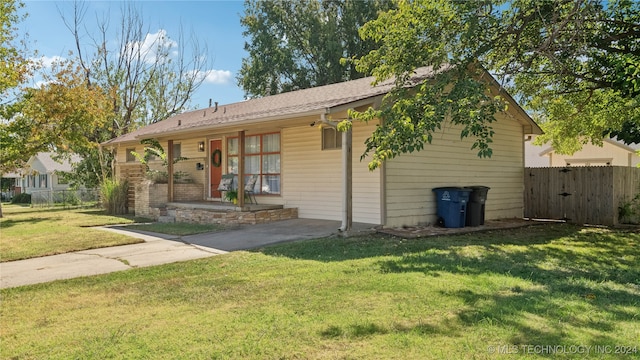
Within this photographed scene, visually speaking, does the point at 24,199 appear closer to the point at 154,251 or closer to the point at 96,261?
the point at 154,251

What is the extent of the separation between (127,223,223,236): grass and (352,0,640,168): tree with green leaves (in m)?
5.15

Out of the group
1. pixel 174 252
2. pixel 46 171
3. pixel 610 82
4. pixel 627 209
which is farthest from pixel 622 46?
pixel 46 171

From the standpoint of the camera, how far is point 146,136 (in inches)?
576

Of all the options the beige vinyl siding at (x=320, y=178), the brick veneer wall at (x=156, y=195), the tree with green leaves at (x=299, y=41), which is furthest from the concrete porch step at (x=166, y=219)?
the tree with green leaves at (x=299, y=41)

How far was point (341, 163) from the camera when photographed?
10711 millimetres

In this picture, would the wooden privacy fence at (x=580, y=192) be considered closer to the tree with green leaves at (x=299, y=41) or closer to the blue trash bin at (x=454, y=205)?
the blue trash bin at (x=454, y=205)

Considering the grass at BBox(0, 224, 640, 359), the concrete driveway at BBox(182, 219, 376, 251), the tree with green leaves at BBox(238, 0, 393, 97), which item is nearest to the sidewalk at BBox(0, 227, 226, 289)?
the concrete driveway at BBox(182, 219, 376, 251)

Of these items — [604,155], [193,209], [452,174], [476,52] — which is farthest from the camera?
[604,155]

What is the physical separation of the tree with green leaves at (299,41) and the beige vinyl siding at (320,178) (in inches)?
671

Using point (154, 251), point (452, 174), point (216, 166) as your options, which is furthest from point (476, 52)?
point (216, 166)

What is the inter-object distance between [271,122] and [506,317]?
7.63m

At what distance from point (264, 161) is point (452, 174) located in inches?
211

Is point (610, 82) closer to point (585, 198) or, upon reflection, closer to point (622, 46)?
point (622, 46)

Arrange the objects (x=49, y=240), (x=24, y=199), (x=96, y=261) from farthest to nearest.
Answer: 1. (x=24, y=199)
2. (x=49, y=240)
3. (x=96, y=261)
